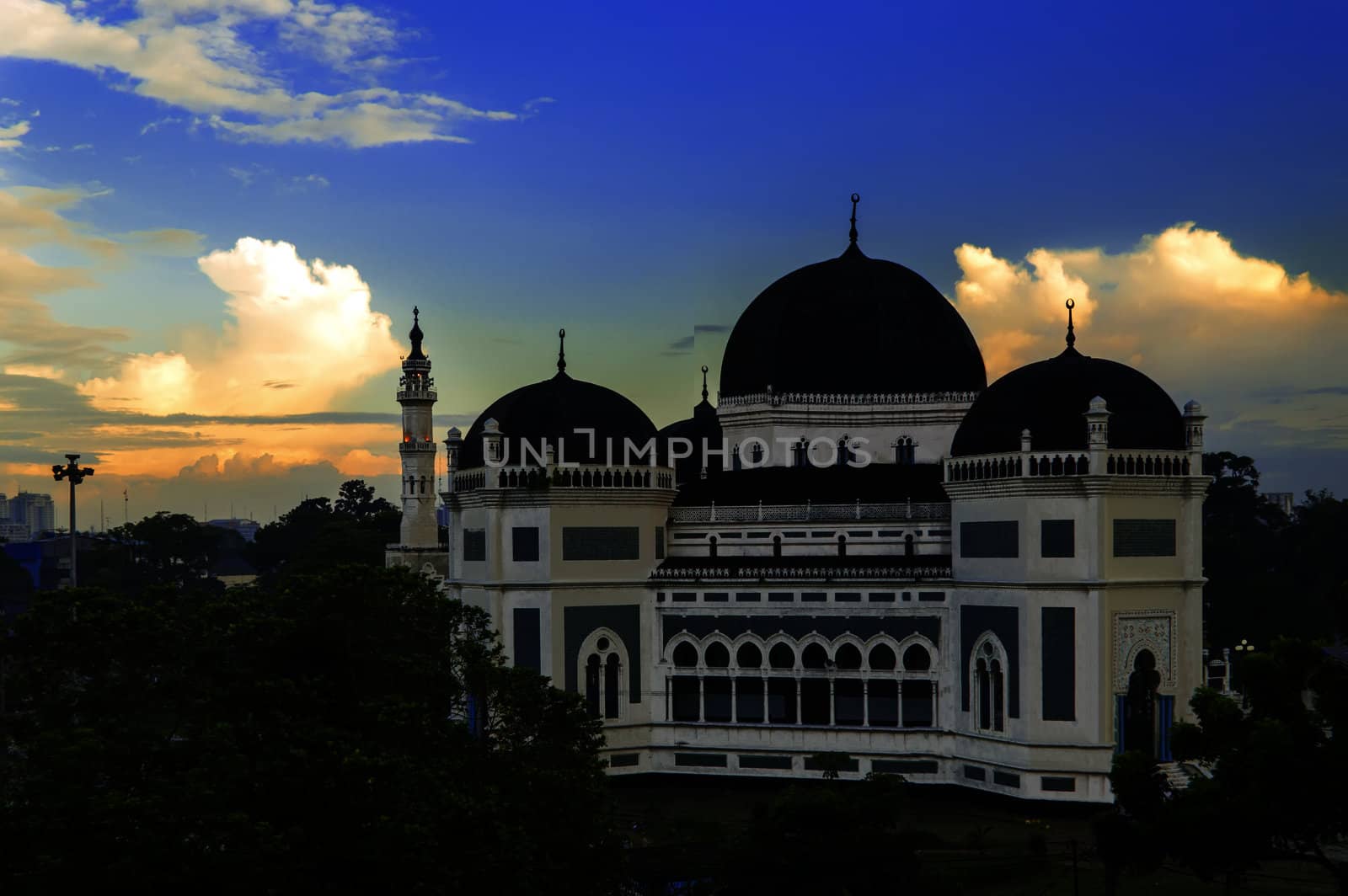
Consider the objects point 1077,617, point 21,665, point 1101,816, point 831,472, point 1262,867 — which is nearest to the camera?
point 21,665

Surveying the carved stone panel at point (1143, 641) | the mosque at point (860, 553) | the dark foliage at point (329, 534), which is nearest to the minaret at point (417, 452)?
the dark foliage at point (329, 534)

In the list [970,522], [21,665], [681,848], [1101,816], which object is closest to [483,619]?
[681,848]

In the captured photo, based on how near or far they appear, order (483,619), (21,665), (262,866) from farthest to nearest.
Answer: (483,619) < (21,665) < (262,866)

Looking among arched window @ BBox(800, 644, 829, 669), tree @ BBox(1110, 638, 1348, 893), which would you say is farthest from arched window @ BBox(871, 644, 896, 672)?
tree @ BBox(1110, 638, 1348, 893)

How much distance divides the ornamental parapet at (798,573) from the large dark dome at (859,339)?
29.9 ft

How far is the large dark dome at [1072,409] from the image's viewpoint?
53.8 m

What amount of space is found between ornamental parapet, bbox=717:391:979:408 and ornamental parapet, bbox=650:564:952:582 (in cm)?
785

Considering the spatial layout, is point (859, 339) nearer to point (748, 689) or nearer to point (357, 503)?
point (748, 689)

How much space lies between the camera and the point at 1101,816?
3675 cm

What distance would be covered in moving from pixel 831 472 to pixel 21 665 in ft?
118

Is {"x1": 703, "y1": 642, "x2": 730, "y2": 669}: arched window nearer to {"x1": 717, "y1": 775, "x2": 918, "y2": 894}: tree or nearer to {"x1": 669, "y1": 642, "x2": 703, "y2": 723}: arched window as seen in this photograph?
{"x1": 669, "y1": 642, "x2": 703, "y2": 723}: arched window

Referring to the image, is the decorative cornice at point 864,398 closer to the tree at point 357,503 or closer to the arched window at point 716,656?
the arched window at point 716,656

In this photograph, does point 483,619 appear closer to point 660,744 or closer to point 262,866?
point 262,866

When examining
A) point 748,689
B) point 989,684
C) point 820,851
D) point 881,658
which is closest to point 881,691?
point 881,658
